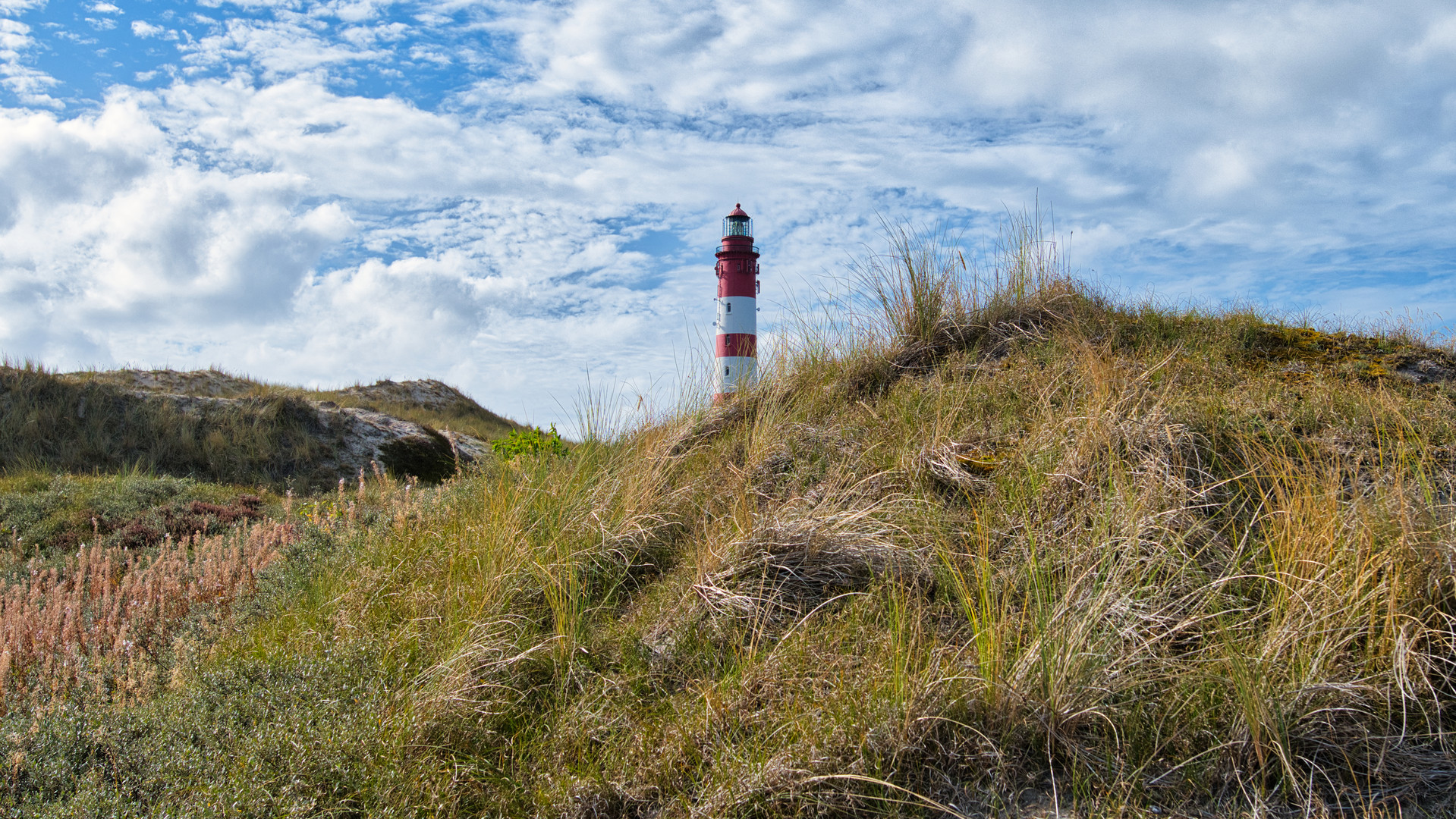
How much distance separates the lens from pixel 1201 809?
2484 millimetres

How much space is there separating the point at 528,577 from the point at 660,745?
172 centimetres

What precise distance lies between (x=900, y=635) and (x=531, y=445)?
5700 millimetres

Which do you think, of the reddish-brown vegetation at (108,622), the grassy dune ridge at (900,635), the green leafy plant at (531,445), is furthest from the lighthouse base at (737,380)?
the reddish-brown vegetation at (108,622)

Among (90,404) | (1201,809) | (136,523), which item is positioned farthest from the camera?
(90,404)

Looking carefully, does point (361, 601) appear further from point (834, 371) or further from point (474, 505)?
point (834, 371)

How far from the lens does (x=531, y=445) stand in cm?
793

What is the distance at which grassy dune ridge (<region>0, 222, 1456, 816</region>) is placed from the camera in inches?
104

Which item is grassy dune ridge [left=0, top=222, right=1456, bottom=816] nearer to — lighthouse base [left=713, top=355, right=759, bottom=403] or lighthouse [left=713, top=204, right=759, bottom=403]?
lighthouse base [left=713, top=355, right=759, bottom=403]

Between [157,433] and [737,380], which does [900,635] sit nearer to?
[737,380]

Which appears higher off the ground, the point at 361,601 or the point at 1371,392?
the point at 1371,392

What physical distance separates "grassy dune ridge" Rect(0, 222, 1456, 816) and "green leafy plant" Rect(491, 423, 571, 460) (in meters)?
1.82

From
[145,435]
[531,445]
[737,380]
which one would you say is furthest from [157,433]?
[737,380]

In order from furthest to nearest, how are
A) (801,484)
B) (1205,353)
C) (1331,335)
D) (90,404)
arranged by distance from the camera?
Result: (90,404) → (1331,335) → (1205,353) → (801,484)

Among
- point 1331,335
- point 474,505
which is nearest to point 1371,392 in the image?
point 1331,335
